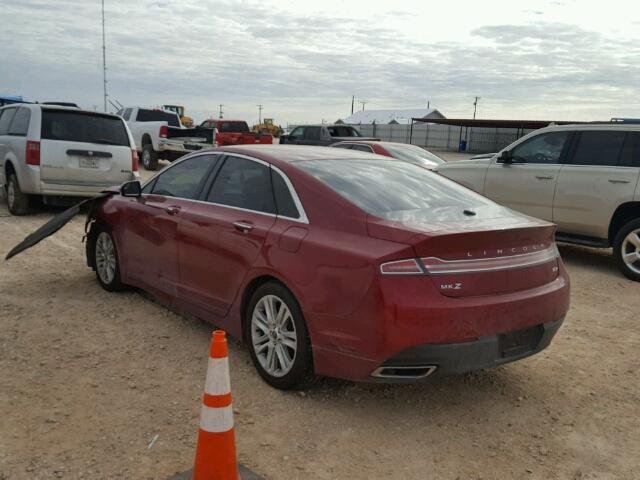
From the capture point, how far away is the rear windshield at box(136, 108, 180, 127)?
65.1 feet

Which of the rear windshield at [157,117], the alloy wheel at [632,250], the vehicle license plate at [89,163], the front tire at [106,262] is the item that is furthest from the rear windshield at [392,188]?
the rear windshield at [157,117]

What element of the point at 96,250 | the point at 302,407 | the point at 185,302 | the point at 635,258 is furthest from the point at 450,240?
the point at 635,258

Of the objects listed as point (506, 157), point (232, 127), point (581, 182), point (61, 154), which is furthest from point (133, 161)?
point (232, 127)

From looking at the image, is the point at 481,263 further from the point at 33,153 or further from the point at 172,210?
the point at 33,153

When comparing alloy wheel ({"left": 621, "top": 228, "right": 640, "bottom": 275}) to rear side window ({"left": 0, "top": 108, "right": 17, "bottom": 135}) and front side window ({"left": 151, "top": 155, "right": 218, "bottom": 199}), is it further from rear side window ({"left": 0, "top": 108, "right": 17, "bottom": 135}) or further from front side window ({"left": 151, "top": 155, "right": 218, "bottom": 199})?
rear side window ({"left": 0, "top": 108, "right": 17, "bottom": 135})

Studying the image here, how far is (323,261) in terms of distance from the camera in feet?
11.0

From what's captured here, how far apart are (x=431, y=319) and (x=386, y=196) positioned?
39.0 inches

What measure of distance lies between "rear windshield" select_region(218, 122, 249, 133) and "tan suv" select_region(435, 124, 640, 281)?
16.8m

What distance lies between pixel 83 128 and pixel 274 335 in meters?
6.98

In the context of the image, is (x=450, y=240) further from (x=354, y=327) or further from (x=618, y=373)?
(x=618, y=373)

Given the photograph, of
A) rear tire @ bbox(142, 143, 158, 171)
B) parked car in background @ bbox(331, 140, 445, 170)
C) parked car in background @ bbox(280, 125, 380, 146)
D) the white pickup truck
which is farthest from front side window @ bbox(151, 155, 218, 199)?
parked car in background @ bbox(280, 125, 380, 146)

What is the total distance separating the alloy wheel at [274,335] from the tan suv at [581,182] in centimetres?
487

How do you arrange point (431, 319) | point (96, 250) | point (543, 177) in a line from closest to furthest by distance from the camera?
point (431, 319) → point (96, 250) → point (543, 177)

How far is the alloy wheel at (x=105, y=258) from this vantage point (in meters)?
5.66
